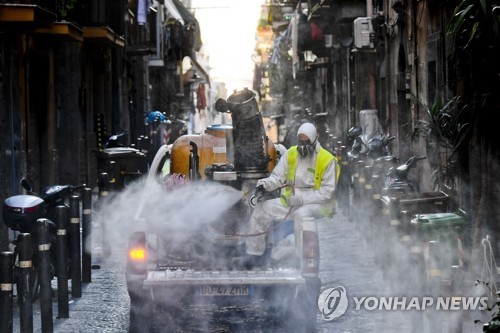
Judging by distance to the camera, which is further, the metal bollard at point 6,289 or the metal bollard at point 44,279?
the metal bollard at point 44,279

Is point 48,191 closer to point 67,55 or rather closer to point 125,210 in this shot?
point 125,210

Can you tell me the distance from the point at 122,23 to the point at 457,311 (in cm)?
2867

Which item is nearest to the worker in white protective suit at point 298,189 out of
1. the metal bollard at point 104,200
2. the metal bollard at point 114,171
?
the metal bollard at point 104,200

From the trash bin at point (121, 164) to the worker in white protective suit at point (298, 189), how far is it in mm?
8512

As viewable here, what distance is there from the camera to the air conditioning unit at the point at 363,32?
26.8m

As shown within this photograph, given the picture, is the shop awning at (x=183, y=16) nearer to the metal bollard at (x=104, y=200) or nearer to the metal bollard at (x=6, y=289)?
the metal bollard at (x=104, y=200)

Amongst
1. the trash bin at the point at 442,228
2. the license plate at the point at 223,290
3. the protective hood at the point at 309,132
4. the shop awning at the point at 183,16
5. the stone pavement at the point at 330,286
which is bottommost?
the stone pavement at the point at 330,286

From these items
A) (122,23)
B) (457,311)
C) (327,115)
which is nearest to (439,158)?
(457,311)

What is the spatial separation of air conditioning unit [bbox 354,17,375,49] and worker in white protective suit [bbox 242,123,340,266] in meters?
16.3

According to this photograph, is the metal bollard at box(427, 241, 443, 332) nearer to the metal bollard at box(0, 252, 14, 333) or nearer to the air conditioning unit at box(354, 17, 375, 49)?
the metal bollard at box(0, 252, 14, 333)

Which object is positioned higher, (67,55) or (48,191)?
(67,55)

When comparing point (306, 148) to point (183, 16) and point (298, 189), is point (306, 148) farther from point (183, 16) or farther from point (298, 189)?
point (183, 16)

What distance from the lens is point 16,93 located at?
20312 mm

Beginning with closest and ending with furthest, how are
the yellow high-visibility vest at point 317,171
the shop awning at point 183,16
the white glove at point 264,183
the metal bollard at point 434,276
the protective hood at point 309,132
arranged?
the metal bollard at point 434,276, the white glove at point 264,183, the yellow high-visibility vest at point 317,171, the protective hood at point 309,132, the shop awning at point 183,16
